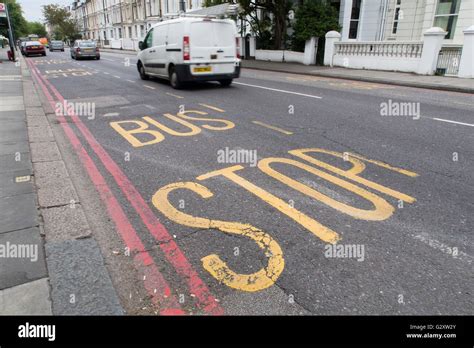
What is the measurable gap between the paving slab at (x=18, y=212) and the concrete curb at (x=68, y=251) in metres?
0.08

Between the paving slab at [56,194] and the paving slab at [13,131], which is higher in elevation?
the paving slab at [13,131]

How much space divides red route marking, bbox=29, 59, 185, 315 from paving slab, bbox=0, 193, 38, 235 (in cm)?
72

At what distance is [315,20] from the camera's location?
21.5 m

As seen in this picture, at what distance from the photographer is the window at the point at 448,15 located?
721 inches

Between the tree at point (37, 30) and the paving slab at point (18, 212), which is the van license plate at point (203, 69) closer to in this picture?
the paving slab at point (18, 212)

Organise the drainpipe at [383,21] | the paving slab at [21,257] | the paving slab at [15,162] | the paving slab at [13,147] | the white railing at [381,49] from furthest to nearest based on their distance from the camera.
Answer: the drainpipe at [383,21] → the white railing at [381,49] → the paving slab at [13,147] → the paving slab at [15,162] → the paving slab at [21,257]

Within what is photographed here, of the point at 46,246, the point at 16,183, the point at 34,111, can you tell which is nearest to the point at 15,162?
the point at 16,183

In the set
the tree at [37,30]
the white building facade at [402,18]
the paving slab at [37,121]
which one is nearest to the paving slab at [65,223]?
the paving slab at [37,121]

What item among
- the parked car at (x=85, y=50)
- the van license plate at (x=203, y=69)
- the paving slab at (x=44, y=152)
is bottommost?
the paving slab at (x=44, y=152)

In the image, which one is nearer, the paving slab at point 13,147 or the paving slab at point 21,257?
the paving slab at point 21,257

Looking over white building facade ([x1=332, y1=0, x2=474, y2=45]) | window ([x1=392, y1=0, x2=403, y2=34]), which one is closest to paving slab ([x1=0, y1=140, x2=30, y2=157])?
white building facade ([x1=332, y1=0, x2=474, y2=45])
